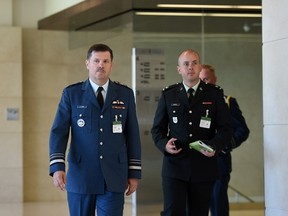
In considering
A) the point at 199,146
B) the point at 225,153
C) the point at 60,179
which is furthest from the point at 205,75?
the point at 60,179

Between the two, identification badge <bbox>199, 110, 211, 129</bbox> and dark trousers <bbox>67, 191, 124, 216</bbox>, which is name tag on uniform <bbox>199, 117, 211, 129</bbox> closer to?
identification badge <bbox>199, 110, 211, 129</bbox>

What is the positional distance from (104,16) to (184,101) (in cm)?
566

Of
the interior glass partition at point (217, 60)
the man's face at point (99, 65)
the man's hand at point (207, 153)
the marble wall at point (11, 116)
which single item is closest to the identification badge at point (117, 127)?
the man's face at point (99, 65)

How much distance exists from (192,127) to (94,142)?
993 mm

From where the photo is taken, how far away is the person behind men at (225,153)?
729cm

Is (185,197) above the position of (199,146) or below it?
below

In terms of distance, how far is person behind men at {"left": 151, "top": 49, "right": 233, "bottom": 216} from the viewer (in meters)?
5.96

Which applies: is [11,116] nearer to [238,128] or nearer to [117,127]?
[238,128]

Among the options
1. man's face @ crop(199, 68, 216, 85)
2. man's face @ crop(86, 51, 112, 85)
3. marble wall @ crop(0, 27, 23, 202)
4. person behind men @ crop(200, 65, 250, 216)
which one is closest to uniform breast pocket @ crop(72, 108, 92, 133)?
man's face @ crop(86, 51, 112, 85)

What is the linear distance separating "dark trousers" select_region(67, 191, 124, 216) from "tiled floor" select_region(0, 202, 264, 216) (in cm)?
492

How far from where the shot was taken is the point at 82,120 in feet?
17.8

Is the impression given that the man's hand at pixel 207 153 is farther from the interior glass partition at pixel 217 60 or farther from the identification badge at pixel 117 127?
the interior glass partition at pixel 217 60

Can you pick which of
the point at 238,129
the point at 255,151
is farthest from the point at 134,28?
the point at 238,129

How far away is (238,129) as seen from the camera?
7.31m
